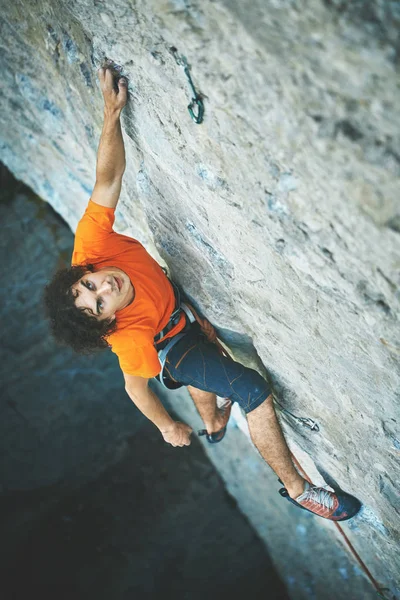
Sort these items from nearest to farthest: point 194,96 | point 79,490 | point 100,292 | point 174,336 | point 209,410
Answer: point 194,96 < point 100,292 < point 174,336 < point 209,410 < point 79,490

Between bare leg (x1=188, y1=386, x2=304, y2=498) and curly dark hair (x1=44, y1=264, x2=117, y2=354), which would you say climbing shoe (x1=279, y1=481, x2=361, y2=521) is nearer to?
bare leg (x1=188, y1=386, x2=304, y2=498)

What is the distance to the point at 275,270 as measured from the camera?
1.42 meters

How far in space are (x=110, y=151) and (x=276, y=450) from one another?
161 cm

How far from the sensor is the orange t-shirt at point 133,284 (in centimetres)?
185

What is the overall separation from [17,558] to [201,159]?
3.70m

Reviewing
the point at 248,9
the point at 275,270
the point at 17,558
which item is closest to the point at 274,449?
the point at 275,270

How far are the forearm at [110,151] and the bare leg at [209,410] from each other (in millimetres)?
1241

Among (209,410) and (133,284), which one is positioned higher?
(133,284)

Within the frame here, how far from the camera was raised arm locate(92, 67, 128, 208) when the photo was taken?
5.06 feet

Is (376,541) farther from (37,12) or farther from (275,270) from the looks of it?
(37,12)

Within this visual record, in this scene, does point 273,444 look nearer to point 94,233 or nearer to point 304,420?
point 304,420

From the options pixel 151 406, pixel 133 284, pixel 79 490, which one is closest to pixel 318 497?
pixel 151 406

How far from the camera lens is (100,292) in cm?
181

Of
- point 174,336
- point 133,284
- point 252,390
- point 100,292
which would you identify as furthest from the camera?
point 174,336
